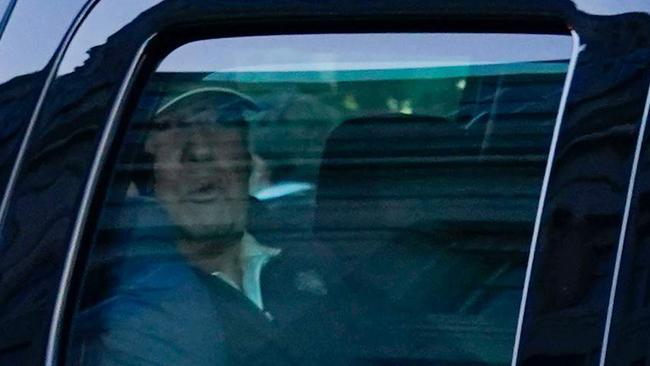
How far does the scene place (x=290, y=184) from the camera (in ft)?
A: 6.41

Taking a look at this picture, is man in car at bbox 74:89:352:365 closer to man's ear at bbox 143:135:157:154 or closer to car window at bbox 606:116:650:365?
man's ear at bbox 143:135:157:154

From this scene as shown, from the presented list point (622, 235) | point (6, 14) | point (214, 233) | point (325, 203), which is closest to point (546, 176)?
point (622, 235)

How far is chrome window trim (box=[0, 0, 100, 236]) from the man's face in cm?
15

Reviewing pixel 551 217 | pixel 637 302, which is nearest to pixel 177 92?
pixel 551 217

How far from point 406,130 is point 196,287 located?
1.13ft

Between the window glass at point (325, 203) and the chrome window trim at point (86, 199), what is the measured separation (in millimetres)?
25

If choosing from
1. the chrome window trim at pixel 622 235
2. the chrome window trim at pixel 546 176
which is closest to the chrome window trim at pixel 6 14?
the chrome window trim at pixel 546 176

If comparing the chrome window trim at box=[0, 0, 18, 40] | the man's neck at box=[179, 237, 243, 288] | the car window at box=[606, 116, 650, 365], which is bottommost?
the car window at box=[606, 116, 650, 365]

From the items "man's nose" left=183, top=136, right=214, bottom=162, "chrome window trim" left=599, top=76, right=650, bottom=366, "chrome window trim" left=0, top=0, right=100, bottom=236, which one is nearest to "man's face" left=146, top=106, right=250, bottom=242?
"man's nose" left=183, top=136, right=214, bottom=162

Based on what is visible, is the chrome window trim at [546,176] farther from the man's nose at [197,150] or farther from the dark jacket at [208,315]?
the man's nose at [197,150]

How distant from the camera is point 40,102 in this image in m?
2.02

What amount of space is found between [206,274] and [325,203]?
0.19m

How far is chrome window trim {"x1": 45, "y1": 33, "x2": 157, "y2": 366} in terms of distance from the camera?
1.95m

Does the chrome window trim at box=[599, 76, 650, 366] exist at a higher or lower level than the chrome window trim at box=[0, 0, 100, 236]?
lower
